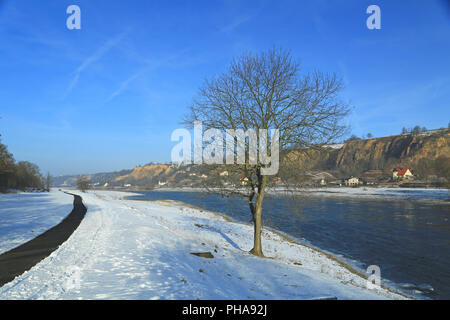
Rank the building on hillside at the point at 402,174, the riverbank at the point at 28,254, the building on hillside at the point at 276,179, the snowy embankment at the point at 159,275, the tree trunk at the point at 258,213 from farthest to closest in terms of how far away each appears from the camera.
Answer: the building on hillside at the point at 402,174
the building on hillside at the point at 276,179
the tree trunk at the point at 258,213
the riverbank at the point at 28,254
the snowy embankment at the point at 159,275

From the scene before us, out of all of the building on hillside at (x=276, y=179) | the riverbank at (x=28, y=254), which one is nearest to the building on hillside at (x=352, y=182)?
the building on hillside at (x=276, y=179)

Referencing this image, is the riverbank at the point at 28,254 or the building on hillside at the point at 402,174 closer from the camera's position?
the riverbank at the point at 28,254

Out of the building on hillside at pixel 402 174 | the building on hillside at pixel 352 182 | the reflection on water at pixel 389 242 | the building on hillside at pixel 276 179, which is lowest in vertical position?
the reflection on water at pixel 389 242

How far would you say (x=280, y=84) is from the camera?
11.3m

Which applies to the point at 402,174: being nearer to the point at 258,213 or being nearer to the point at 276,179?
the point at 276,179

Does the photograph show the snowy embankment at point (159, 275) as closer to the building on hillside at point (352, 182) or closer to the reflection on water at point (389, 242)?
the reflection on water at point (389, 242)

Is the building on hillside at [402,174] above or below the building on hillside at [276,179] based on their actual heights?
below

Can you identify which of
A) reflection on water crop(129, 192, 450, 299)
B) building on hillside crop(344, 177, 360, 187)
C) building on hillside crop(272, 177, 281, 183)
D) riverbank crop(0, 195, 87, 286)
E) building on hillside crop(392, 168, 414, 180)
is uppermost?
building on hillside crop(272, 177, 281, 183)

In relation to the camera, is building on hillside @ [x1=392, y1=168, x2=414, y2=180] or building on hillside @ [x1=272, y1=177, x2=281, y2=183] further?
building on hillside @ [x1=392, y1=168, x2=414, y2=180]

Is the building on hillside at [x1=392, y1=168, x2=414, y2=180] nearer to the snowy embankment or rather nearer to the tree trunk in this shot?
the tree trunk

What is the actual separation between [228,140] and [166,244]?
5.22 m

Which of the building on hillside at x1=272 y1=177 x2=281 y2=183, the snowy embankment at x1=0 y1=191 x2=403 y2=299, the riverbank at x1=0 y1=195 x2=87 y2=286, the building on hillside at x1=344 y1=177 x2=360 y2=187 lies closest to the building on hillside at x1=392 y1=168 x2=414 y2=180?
the building on hillside at x1=344 y1=177 x2=360 y2=187
